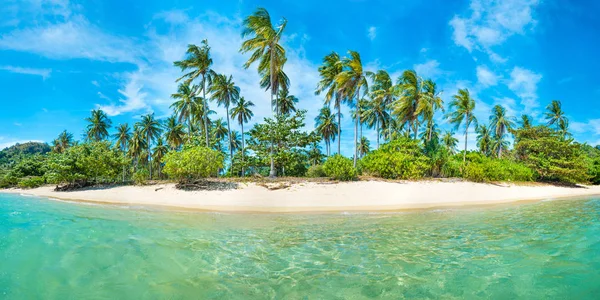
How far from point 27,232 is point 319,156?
1041 inches

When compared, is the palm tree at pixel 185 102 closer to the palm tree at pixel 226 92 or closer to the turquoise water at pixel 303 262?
the palm tree at pixel 226 92

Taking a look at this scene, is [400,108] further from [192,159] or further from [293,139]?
[192,159]

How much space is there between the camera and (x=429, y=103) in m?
27.0

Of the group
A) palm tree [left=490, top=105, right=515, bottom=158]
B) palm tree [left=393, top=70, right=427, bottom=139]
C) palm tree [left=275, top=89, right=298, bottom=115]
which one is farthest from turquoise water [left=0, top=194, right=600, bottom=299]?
palm tree [left=490, top=105, right=515, bottom=158]

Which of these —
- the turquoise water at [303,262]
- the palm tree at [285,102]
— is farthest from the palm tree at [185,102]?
the turquoise water at [303,262]

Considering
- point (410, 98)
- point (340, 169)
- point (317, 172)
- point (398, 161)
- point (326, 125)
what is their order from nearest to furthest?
point (340, 169), point (398, 161), point (317, 172), point (410, 98), point (326, 125)

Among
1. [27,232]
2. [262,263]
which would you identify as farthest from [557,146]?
[27,232]

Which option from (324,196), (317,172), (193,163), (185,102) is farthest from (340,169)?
(185,102)

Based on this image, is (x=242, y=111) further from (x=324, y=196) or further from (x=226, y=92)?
(x=324, y=196)

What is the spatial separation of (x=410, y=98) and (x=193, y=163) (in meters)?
21.8

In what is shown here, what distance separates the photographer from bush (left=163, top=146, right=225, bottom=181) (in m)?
20.2

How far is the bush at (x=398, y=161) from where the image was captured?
23203mm

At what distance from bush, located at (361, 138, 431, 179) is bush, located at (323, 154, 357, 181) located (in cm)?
339

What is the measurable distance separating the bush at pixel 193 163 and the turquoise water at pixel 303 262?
37.8 feet
